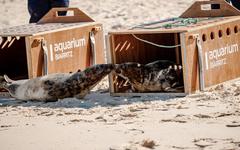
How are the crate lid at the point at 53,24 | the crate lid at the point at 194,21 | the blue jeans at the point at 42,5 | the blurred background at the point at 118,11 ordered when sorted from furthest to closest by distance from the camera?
1. the blurred background at the point at 118,11
2. the blue jeans at the point at 42,5
3. the crate lid at the point at 53,24
4. the crate lid at the point at 194,21

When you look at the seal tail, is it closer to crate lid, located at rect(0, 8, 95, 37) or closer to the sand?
the sand

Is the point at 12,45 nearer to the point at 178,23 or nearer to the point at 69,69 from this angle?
the point at 69,69

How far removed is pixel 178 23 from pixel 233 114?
5.47 feet

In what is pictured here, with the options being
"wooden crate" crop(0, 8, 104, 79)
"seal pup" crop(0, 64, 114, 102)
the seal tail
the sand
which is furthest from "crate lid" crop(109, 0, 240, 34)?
the seal tail

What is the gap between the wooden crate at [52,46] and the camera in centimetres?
712

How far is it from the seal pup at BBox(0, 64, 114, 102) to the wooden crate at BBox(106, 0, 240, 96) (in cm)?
24

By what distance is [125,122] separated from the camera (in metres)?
5.73

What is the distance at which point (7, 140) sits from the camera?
211 inches

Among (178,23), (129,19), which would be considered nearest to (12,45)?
(178,23)

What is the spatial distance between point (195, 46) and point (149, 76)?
502mm

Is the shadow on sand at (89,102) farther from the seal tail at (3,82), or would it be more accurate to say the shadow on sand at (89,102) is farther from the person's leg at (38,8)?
the person's leg at (38,8)

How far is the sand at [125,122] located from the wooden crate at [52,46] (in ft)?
1.34

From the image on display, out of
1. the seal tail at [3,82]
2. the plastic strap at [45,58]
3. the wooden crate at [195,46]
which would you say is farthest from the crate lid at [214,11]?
the seal tail at [3,82]

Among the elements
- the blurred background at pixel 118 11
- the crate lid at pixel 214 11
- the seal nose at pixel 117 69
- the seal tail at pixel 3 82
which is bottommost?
the seal tail at pixel 3 82
